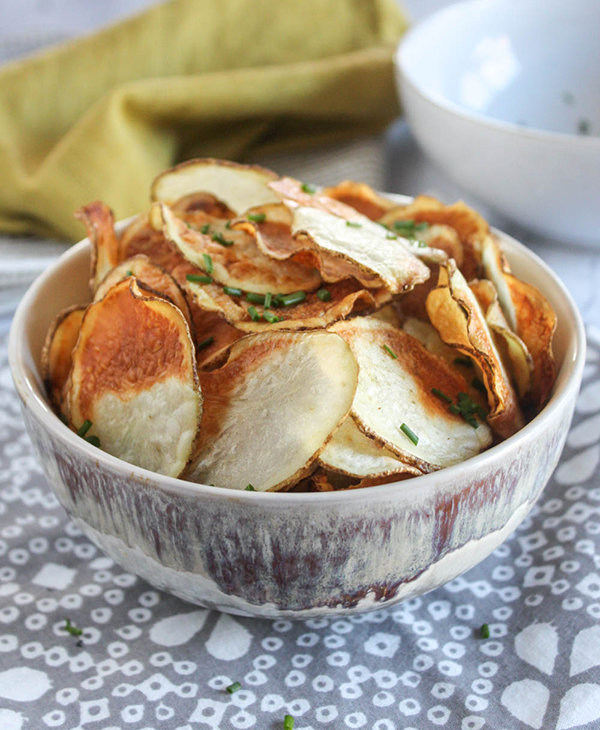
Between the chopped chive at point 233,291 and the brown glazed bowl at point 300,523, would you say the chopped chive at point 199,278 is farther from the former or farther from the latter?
the brown glazed bowl at point 300,523

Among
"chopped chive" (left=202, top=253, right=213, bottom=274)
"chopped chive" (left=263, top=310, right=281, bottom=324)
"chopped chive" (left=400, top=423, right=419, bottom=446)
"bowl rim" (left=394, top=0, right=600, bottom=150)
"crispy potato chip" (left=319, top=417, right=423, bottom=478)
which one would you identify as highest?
"chopped chive" (left=202, top=253, right=213, bottom=274)

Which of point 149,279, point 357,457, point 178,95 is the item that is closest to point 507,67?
point 178,95

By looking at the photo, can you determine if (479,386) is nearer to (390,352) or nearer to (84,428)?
(390,352)

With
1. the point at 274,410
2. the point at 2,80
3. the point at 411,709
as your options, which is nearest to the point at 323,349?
the point at 274,410

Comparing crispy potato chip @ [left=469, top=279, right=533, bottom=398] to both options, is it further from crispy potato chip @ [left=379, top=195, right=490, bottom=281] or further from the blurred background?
the blurred background

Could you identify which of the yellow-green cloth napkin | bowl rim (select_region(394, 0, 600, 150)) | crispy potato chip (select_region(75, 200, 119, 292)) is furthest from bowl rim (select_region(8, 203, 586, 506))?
the yellow-green cloth napkin
